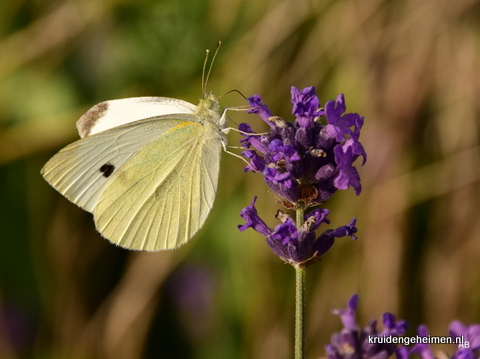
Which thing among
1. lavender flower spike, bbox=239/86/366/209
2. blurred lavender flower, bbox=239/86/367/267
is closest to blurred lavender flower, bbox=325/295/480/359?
blurred lavender flower, bbox=239/86/367/267

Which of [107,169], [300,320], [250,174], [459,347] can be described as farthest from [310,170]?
[250,174]

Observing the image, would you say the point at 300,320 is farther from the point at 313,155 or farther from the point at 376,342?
the point at 313,155

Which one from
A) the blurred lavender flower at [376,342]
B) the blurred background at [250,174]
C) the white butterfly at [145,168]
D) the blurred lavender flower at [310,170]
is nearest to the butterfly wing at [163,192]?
the white butterfly at [145,168]

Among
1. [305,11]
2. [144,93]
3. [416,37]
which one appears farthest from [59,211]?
[416,37]

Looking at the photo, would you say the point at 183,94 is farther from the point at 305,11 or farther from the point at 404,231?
the point at 404,231

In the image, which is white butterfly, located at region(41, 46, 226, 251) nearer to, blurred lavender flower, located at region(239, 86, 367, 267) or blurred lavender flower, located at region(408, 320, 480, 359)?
blurred lavender flower, located at region(239, 86, 367, 267)

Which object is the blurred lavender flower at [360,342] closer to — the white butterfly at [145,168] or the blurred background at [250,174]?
the white butterfly at [145,168]
